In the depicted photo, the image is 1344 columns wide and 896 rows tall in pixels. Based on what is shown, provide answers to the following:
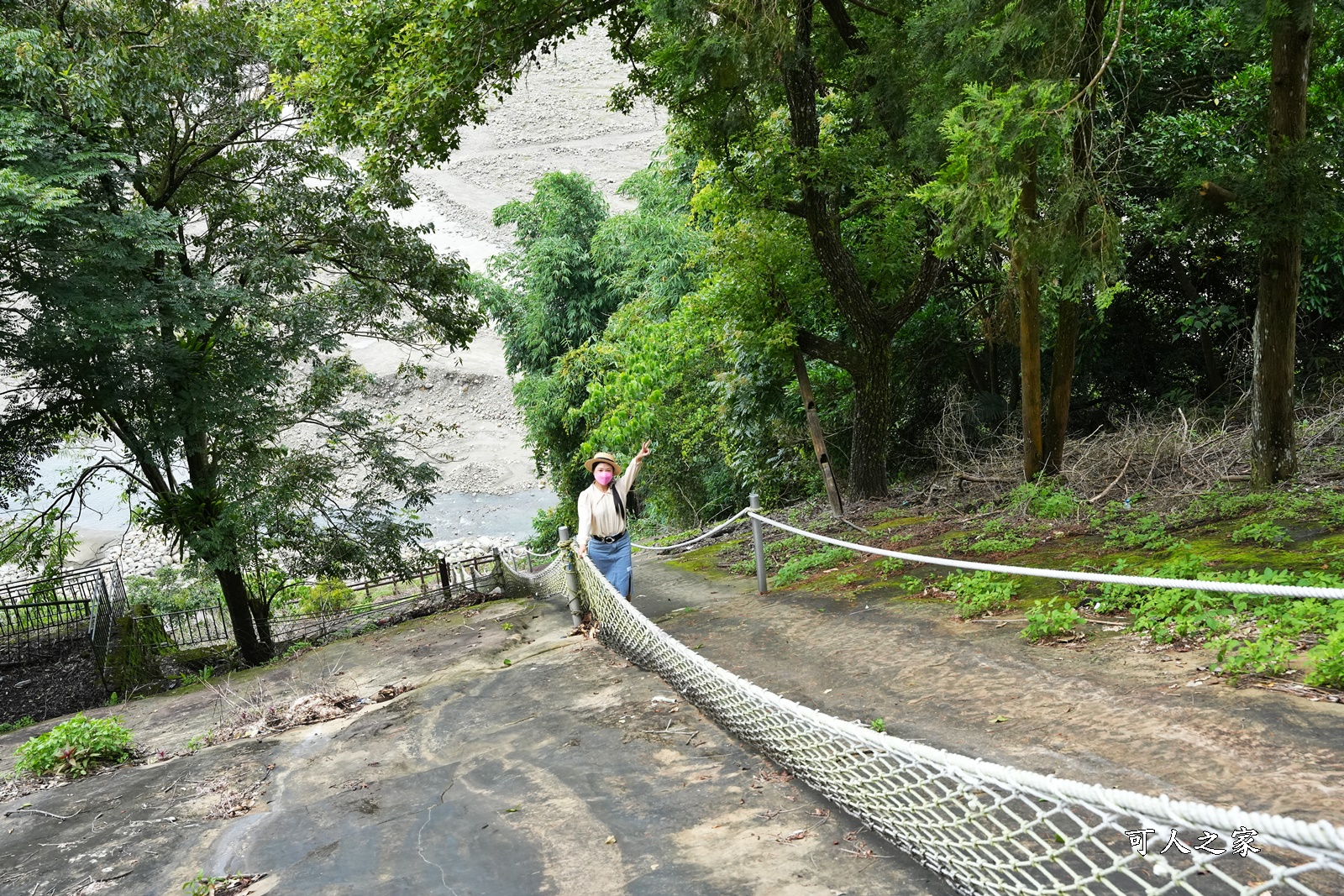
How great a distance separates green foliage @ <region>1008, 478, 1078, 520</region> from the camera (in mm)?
8109

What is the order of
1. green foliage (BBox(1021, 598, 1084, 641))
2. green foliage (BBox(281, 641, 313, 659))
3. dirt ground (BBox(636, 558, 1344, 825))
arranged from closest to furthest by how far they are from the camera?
dirt ground (BBox(636, 558, 1344, 825)), green foliage (BBox(1021, 598, 1084, 641)), green foliage (BBox(281, 641, 313, 659))

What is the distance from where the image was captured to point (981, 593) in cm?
613

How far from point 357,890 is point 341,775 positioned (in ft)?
5.26

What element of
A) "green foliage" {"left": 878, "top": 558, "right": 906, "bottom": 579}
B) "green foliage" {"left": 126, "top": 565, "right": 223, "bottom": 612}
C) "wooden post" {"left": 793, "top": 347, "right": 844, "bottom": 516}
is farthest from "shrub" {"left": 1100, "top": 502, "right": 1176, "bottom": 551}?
"green foliage" {"left": 126, "top": 565, "right": 223, "bottom": 612}

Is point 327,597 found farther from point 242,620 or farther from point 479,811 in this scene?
point 479,811

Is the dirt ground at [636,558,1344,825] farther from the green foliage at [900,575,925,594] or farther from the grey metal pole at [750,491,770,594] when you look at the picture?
the grey metal pole at [750,491,770,594]

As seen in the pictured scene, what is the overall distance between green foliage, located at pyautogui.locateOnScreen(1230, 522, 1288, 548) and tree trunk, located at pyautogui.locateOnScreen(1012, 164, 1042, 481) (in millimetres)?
2411

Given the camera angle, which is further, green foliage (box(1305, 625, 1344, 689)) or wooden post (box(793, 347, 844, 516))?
wooden post (box(793, 347, 844, 516))

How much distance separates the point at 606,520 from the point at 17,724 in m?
8.52

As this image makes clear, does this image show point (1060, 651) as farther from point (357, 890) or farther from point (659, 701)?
point (357, 890)

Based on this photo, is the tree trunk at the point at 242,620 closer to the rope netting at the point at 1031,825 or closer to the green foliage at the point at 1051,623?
the rope netting at the point at 1031,825

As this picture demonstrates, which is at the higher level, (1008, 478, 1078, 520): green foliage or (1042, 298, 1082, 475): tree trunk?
(1042, 298, 1082, 475): tree trunk

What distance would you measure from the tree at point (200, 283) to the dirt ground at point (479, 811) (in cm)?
564

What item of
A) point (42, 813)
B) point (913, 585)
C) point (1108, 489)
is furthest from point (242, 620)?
point (1108, 489)
